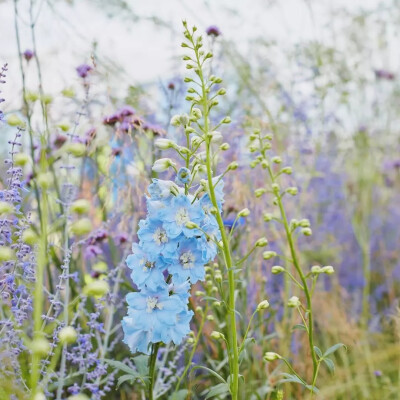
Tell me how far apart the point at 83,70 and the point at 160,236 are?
1046 millimetres

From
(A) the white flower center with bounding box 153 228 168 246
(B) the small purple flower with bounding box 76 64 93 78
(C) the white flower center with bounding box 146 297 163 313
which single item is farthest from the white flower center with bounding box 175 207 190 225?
(B) the small purple flower with bounding box 76 64 93 78

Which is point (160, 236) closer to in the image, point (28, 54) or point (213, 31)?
point (28, 54)

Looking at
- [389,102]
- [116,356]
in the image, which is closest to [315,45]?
[389,102]

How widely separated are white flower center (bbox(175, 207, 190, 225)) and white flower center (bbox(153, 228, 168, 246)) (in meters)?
0.04

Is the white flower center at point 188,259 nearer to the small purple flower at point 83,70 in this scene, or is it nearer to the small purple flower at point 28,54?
the small purple flower at point 83,70

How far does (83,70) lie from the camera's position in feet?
6.95

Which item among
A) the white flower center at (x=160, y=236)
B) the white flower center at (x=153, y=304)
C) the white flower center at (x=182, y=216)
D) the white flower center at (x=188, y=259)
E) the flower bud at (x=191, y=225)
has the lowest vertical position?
the white flower center at (x=153, y=304)

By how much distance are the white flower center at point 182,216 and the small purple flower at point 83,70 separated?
39.8 inches

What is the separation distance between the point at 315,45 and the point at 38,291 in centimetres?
280

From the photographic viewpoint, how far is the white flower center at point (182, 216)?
1251mm

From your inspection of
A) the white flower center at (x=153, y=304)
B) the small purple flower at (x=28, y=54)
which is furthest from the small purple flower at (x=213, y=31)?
the white flower center at (x=153, y=304)

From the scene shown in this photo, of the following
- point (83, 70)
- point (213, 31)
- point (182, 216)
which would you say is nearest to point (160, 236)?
point (182, 216)

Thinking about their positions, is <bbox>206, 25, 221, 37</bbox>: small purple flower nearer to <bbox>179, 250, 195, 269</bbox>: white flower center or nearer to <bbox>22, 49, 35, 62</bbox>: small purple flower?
<bbox>22, 49, 35, 62</bbox>: small purple flower

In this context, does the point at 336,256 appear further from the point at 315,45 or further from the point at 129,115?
the point at 129,115
